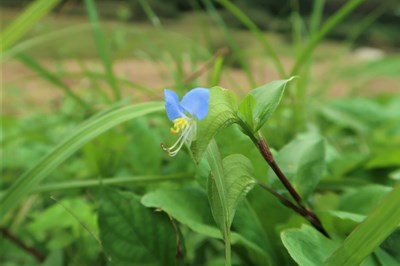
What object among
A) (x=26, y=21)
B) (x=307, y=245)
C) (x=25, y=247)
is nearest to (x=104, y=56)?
(x=26, y=21)

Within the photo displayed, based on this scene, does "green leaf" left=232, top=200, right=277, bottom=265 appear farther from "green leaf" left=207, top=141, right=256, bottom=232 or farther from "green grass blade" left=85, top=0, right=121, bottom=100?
"green grass blade" left=85, top=0, right=121, bottom=100

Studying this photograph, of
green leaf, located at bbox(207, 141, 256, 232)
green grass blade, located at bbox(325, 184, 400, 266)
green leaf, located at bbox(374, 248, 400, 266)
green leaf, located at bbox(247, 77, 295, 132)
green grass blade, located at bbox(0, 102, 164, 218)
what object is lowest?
green grass blade, located at bbox(325, 184, 400, 266)

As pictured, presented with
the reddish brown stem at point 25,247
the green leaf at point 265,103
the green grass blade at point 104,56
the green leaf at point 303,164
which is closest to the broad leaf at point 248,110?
the green leaf at point 265,103

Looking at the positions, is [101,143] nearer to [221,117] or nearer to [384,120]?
[221,117]

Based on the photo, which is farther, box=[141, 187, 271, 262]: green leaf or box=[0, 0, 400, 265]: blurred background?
box=[0, 0, 400, 265]: blurred background

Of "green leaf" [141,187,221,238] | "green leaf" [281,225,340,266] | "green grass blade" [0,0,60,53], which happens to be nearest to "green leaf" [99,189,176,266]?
"green leaf" [141,187,221,238]

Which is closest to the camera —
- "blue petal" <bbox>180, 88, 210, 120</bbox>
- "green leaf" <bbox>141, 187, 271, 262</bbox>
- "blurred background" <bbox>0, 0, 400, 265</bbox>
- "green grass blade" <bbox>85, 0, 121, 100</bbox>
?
"blue petal" <bbox>180, 88, 210, 120</bbox>

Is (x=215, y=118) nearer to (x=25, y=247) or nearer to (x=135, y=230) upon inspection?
(x=135, y=230)

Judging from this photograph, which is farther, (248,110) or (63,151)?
(63,151)

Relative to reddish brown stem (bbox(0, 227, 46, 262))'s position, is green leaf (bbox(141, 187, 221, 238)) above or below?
below
